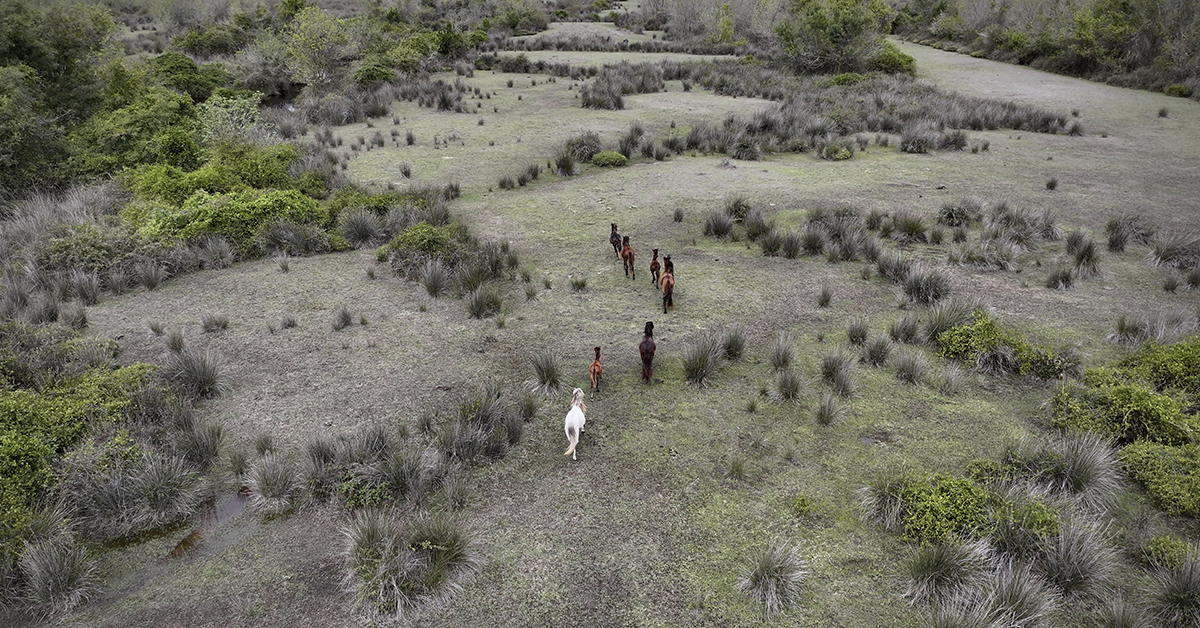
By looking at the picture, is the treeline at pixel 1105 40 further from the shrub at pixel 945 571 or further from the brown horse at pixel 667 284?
the shrub at pixel 945 571

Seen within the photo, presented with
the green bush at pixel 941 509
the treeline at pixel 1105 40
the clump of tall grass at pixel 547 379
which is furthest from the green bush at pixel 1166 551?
the treeline at pixel 1105 40

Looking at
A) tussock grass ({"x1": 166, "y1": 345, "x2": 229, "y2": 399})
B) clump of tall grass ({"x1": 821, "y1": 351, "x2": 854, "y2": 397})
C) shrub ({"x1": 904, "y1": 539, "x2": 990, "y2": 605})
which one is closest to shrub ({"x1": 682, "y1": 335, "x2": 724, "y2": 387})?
clump of tall grass ({"x1": 821, "y1": 351, "x2": 854, "y2": 397})

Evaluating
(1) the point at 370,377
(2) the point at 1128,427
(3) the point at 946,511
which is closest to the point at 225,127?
(1) the point at 370,377

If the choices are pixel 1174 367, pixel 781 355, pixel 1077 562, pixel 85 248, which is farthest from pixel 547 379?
pixel 85 248

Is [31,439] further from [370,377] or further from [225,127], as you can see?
[225,127]

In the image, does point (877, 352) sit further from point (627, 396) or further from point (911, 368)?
point (627, 396)

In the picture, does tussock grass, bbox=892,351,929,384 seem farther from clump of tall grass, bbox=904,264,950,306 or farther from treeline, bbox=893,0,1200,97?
treeline, bbox=893,0,1200,97
